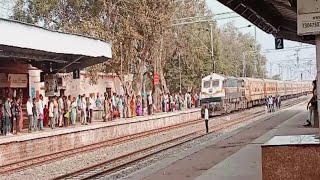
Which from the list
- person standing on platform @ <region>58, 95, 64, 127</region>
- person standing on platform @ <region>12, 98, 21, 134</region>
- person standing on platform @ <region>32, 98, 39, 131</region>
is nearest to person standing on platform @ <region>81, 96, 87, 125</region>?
person standing on platform @ <region>58, 95, 64, 127</region>

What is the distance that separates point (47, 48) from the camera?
19234 mm

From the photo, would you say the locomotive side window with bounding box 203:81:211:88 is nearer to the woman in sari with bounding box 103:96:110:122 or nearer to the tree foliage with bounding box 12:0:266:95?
the tree foliage with bounding box 12:0:266:95

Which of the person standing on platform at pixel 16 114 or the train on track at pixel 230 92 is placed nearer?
the person standing on platform at pixel 16 114

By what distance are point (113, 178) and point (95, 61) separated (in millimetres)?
13009

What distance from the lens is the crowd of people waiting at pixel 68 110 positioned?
793 inches

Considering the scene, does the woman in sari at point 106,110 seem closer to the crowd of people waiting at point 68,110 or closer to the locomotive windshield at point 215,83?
the crowd of people waiting at point 68,110

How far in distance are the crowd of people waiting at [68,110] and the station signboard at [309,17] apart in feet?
45.0

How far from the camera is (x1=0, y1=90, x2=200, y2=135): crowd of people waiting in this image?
2014 centimetres

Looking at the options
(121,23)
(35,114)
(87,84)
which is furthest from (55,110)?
(87,84)

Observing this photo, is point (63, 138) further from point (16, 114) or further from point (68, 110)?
point (68, 110)

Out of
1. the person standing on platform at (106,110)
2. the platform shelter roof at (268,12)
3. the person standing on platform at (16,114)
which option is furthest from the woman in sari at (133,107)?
the platform shelter roof at (268,12)

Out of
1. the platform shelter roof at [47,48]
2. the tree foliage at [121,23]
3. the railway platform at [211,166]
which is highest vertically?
the tree foliage at [121,23]

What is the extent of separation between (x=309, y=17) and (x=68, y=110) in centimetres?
1786

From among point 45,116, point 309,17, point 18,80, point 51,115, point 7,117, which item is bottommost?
point 45,116
